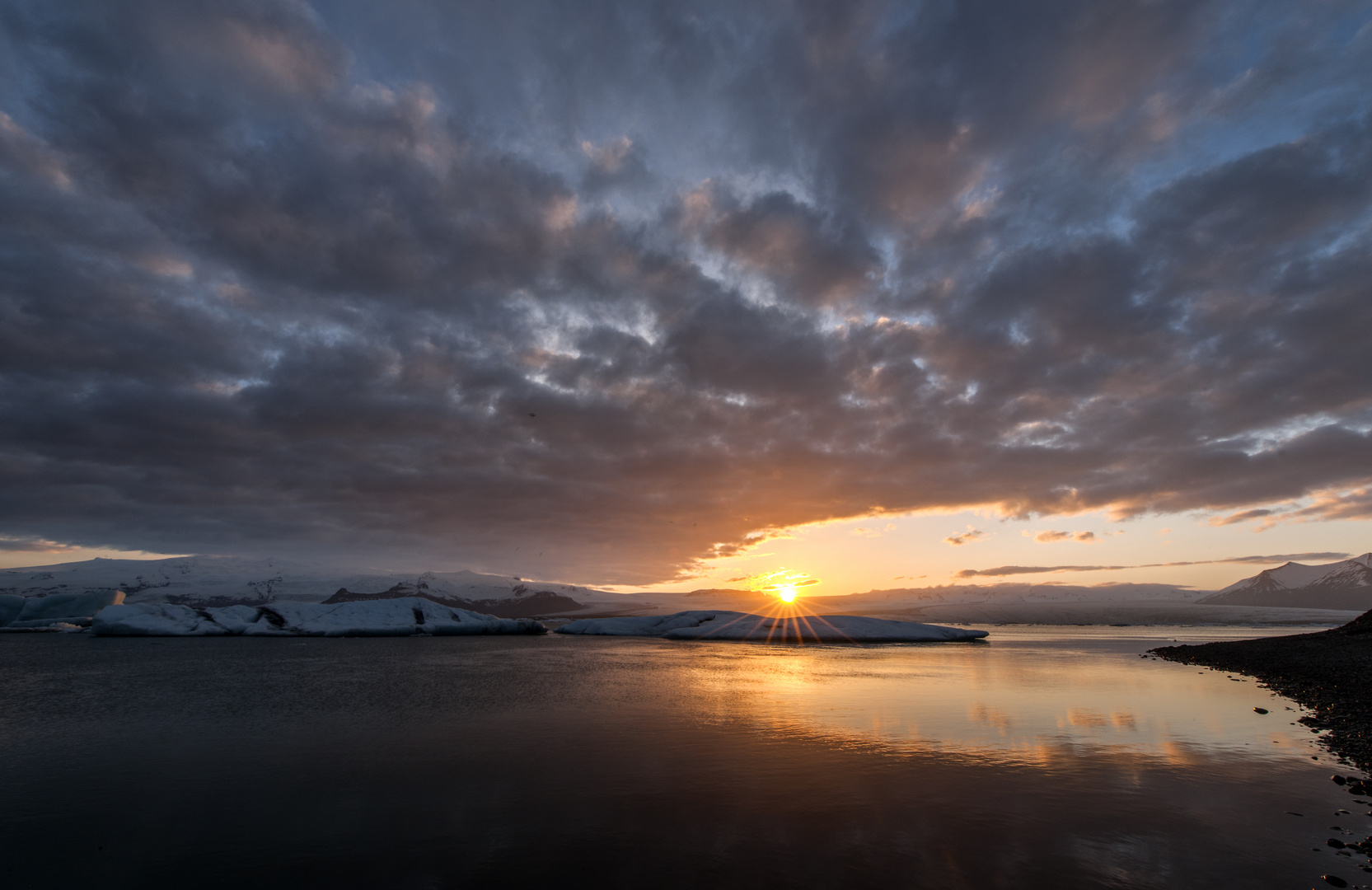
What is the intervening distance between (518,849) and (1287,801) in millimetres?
12889

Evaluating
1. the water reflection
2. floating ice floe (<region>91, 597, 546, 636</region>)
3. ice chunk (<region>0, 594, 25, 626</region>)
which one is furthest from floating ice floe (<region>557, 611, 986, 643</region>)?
ice chunk (<region>0, 594, 25, 626</region>)

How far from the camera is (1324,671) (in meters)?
27.4

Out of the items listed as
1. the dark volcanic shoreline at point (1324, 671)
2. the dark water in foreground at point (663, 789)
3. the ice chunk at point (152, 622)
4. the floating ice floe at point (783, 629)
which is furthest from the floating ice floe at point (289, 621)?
the dark volcanic shoreline at point (1324, 671)

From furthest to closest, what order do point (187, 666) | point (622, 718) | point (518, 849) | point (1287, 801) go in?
point (187, 666)
point (622, 718)
point (1287, 801)
point (518, 849)

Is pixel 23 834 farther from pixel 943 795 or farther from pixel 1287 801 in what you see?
pixel 1287 801

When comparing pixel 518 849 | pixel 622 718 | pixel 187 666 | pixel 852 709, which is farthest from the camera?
pixel 187 666

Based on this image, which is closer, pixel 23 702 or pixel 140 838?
pixel 140 838

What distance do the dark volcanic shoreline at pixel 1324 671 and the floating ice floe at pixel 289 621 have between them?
6935 centimetres

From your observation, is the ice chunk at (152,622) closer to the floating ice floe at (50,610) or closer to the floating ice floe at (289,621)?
the floating ice floe at (289,621)

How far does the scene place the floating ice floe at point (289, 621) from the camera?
6122cm

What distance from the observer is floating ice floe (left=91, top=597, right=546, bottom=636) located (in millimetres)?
61219

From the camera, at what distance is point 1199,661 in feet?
119

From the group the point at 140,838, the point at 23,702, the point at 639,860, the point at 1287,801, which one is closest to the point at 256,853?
the point at 140,838

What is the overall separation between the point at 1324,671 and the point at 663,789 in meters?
33.3
